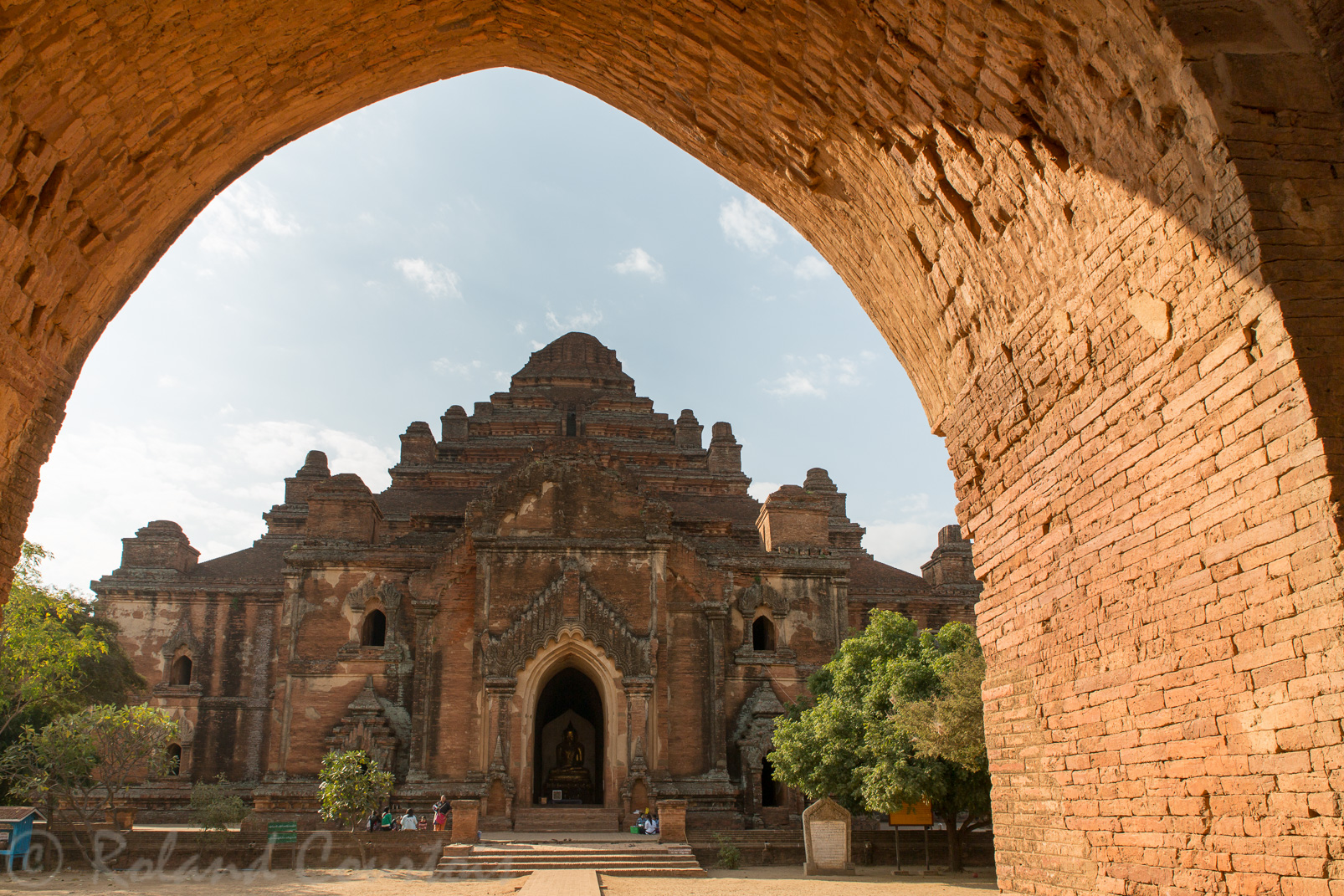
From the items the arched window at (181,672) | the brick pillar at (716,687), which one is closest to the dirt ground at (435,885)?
the brick pillar at (716,687)

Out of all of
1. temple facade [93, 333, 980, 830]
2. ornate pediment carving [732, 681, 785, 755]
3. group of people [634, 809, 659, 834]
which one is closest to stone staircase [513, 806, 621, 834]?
temple facade [93, 333, 980, 830]

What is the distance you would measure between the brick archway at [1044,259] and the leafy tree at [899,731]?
8.18 meters

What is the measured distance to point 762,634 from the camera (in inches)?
1035

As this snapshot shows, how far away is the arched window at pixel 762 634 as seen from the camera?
85.1 feet

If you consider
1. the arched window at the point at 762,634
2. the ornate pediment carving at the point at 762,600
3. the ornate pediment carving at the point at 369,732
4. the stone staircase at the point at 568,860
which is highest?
the ornate pediment carving at the point at 762,600

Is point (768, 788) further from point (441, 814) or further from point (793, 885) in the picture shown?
point (793, 885)

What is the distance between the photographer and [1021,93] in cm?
529

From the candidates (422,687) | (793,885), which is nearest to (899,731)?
(793,885)

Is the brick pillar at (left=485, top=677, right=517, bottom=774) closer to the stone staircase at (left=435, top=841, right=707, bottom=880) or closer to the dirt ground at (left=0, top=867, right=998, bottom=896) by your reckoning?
the stone staircase at (left=435, top=841, right=707, bottom=880)

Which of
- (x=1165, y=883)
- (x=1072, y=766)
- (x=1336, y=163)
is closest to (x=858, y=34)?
(x=1336, y=163)

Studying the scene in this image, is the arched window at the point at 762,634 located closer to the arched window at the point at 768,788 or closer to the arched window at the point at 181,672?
the arched window at the point at 768,788

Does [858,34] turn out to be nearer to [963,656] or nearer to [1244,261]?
[1244,261]

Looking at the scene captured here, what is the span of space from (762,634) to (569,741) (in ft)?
20.1

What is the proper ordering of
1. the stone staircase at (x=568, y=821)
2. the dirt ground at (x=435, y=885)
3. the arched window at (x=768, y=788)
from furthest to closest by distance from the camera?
1. the arched window at (x=768, y=788)
2. the stone staircase at (x=568, y=821)
3. the dirt ground at (x=435, y=885)
